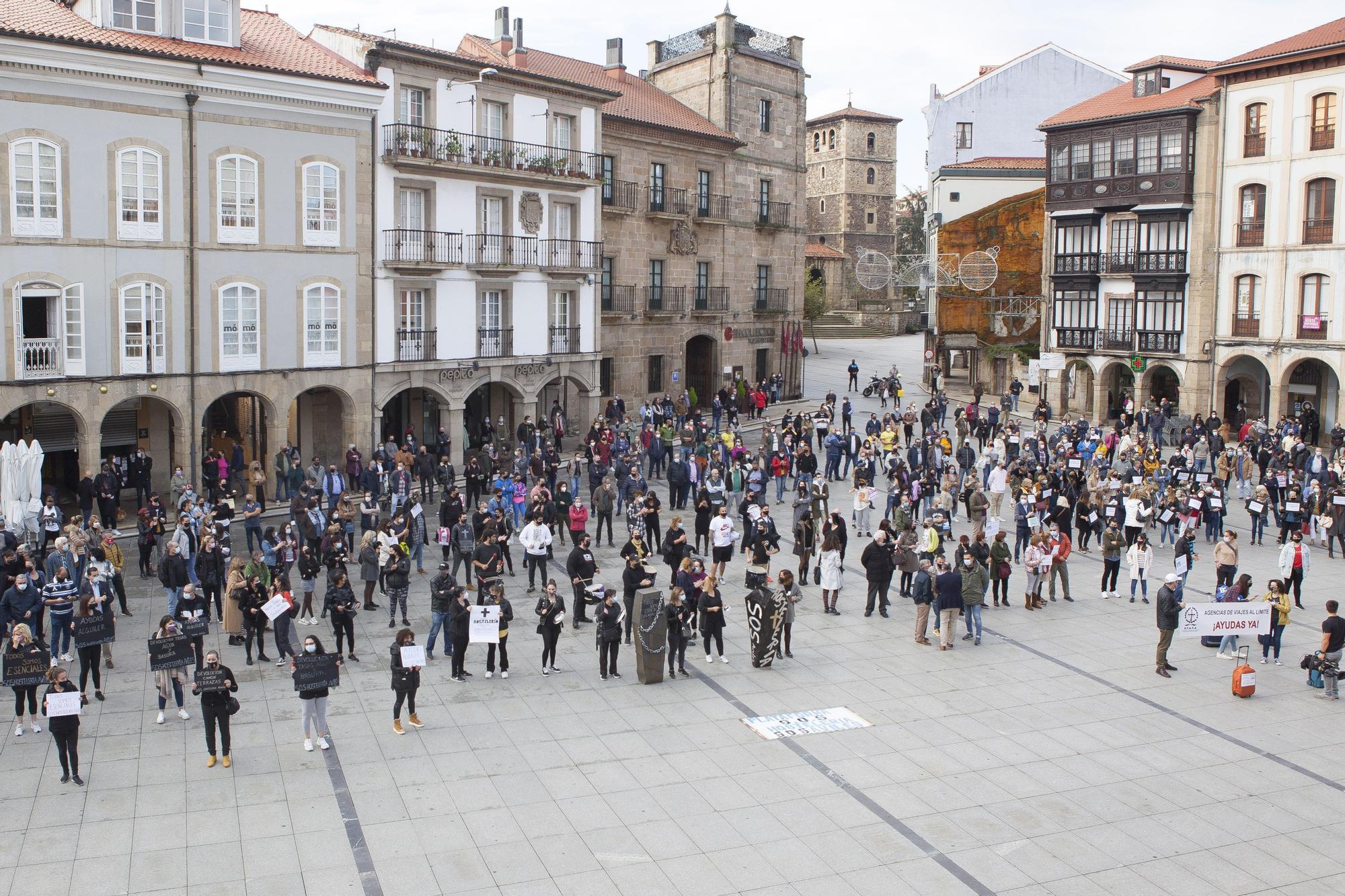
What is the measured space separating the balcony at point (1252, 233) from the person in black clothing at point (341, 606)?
37.0 m

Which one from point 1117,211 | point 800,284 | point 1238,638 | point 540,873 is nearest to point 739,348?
point 800,284

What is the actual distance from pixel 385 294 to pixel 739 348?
19759 mm

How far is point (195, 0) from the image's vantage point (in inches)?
1171

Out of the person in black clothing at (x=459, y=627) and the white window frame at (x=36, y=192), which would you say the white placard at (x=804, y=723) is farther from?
the white window frame at (x=36, y=192)

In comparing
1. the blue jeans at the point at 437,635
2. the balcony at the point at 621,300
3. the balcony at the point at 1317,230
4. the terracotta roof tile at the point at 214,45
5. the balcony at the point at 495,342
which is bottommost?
the blue jeans at the point at 437,635

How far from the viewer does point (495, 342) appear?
36.5m

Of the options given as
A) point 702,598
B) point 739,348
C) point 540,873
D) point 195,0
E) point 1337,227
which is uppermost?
point 195,0

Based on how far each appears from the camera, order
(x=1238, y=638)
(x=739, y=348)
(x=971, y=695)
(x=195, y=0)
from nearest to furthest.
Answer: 1. (x=971, y=695)
2. (x=1238, y=638)
3. (x=195, y=0)
4. (x=739, y=348)

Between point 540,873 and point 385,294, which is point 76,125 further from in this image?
point 540,873

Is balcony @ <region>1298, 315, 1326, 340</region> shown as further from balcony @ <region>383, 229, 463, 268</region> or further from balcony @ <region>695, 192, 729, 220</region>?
balcony @ <region>383, 229, 463, 268</region>

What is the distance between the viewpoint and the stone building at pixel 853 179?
3782 inches

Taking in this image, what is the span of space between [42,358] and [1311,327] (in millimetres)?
38542

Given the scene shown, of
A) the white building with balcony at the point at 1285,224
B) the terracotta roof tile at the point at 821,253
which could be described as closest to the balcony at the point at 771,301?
the white building with balcony at the point at 1285,224

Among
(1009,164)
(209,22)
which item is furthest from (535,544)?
(1009,164)
